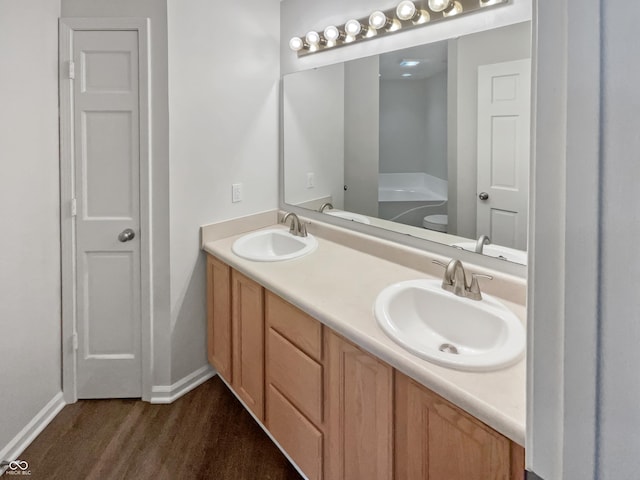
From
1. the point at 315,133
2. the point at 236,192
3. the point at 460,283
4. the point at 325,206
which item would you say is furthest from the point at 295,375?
the point at 315,133

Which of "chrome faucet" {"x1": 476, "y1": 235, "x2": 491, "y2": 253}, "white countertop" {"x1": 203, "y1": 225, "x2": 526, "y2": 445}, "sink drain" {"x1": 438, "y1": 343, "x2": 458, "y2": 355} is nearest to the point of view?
"white countertop" {"x1": 203, "y1": 225, "x2": 526, "y2": 445}

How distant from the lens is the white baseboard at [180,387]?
6.59ft

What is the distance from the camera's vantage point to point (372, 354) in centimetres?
108

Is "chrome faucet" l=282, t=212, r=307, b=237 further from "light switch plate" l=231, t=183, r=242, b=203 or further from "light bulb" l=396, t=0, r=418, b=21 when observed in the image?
"light bulb" l=396, t=0, r=418, b=21

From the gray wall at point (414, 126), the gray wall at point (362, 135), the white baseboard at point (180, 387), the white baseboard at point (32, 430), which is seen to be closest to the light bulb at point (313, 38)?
the gray wall at point (362, 135)

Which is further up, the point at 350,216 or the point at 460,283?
the point at 350,216

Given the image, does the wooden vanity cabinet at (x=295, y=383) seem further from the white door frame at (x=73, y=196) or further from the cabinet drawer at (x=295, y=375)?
the white door frame at (x=73, y=196)

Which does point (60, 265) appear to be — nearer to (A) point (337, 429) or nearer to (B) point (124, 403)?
(B) point (124, 403)

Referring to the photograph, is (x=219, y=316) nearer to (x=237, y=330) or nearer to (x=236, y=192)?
(x=237, y=330)

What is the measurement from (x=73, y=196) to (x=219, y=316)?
94cm

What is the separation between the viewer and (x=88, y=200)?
1.89 m

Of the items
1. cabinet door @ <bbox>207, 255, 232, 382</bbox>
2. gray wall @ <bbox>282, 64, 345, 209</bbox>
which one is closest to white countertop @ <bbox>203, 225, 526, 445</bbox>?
cabinet door @ <bbox>207, 255, 232, 382</bbox>

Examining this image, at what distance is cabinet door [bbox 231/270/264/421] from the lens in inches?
65.4

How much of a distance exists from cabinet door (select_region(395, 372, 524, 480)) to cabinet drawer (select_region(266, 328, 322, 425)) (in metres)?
0.37
